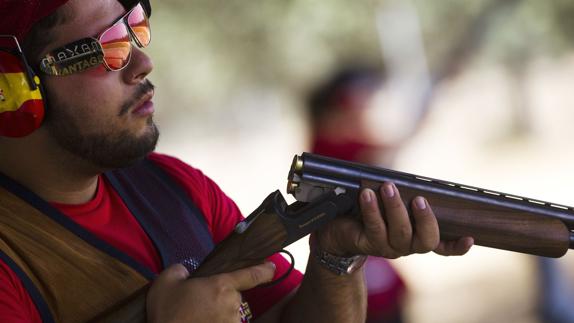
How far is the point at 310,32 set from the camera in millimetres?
3850

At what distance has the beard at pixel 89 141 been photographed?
5.41 feet

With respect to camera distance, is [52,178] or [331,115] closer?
[52,178]

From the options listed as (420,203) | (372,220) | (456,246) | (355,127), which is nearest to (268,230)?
(372,220)

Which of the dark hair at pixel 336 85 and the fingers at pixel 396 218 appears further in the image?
the dark hair at pixel 336 85

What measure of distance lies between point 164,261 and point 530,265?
8.55 feet

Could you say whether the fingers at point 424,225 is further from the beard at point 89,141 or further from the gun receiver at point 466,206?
the beard at point 89,141

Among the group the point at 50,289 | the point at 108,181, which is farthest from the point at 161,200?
the point at 50,289

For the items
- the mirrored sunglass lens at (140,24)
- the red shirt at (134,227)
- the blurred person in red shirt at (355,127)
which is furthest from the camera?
the blurred person in red shirt at (355,127)

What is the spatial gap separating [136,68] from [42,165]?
307mm

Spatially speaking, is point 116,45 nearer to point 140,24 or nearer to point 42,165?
point 140,24

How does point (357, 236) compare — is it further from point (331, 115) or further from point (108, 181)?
point (331, 115)

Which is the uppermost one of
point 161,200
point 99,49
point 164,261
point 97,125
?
point 99,49

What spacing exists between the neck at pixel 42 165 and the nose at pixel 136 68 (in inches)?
8.7

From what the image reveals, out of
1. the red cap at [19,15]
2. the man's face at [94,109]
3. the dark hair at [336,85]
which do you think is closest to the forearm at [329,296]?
the man's face at [94,109]
